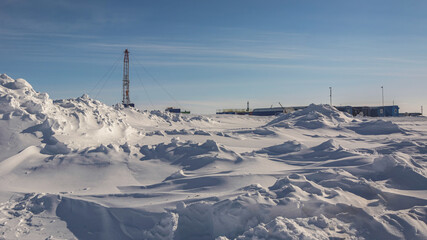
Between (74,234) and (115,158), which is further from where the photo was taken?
(115,158)

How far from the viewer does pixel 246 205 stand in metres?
4.51

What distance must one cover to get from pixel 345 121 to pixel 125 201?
17870mm

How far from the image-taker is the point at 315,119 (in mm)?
19562

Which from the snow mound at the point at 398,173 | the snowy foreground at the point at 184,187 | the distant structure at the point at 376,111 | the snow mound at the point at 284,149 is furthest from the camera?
the distant structure at the point at 376,111

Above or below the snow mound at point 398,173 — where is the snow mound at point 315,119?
above

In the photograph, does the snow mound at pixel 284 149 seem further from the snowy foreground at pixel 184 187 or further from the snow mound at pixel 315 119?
the snow mound at pixel 315 119

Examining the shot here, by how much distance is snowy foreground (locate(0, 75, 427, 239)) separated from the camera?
4.43 meters

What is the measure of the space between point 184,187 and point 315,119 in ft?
48.8

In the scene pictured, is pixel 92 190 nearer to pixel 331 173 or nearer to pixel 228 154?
pixel 228 154

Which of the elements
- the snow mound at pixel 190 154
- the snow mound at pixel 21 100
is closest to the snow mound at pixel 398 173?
the snow mound at pixel 190 154

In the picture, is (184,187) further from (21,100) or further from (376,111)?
(376,111)

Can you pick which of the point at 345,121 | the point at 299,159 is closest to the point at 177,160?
the point at 299,159

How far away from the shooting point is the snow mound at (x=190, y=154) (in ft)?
26.4

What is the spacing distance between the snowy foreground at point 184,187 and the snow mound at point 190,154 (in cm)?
3
